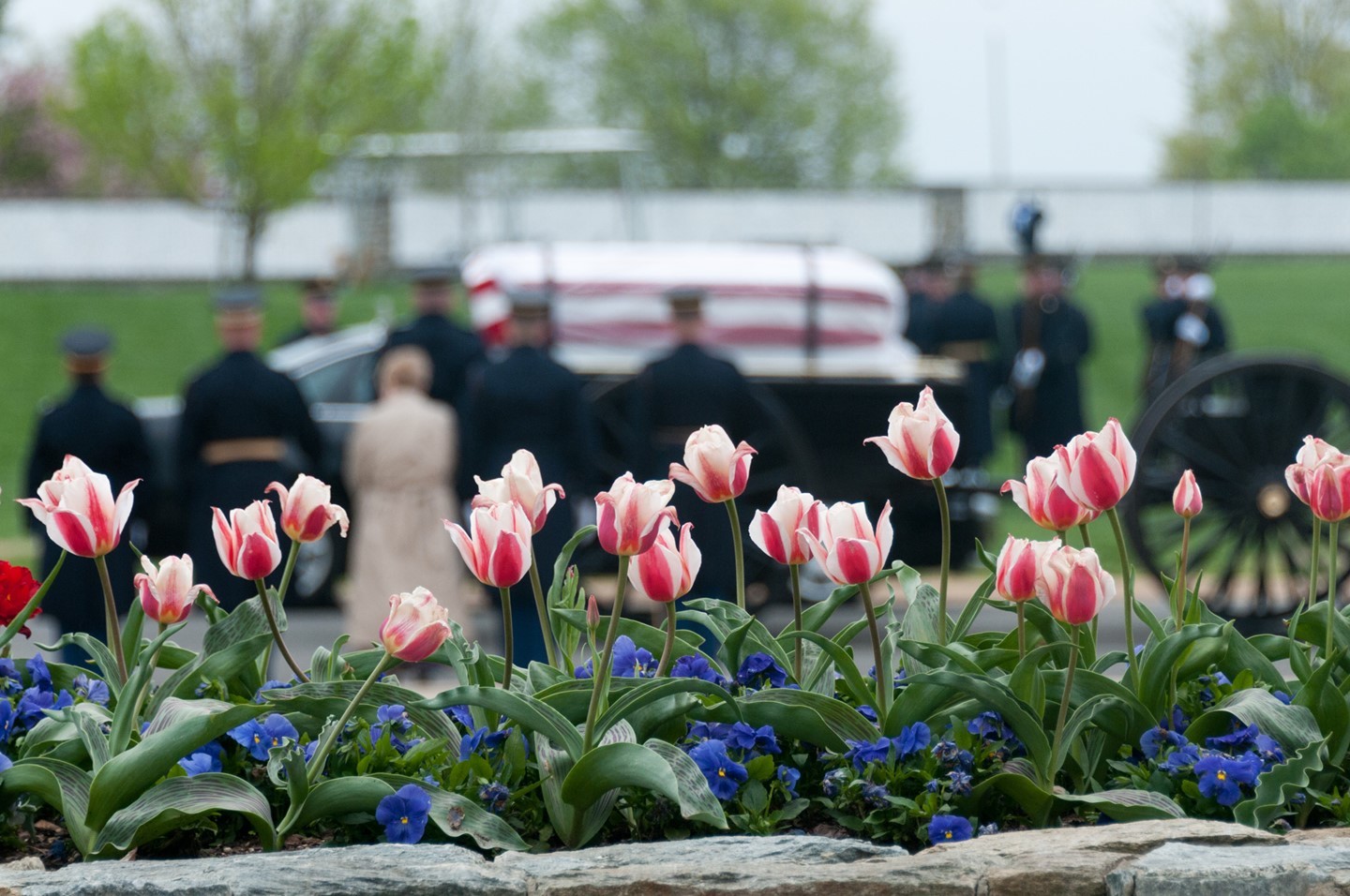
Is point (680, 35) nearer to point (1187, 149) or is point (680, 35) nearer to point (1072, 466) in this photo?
point (1187, 149)

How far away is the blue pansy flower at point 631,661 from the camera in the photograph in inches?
107

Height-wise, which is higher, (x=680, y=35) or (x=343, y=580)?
(x=680, y=35)

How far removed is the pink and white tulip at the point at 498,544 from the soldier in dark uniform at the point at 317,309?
8.70 m

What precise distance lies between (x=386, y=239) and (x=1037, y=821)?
27911 millimetres

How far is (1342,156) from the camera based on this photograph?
38.5 m

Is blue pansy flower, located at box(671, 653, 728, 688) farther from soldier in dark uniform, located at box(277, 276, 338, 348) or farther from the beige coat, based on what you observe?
soldier in dark uniform, located at box(277, 276, 338, 348)

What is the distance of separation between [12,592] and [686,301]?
17.0 feet

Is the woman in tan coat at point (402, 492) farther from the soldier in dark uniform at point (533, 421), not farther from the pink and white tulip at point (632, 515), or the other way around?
the pink and white tulip at point (632, 515)

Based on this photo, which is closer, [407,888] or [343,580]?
[407,888]

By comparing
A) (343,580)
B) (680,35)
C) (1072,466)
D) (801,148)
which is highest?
(680,35)

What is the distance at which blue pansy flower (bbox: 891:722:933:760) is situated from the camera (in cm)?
243

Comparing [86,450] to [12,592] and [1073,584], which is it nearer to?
[12,592]

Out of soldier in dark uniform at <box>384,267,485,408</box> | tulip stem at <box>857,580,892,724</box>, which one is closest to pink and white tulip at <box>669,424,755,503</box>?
tulip stem at <box>857,580,892,724</box>

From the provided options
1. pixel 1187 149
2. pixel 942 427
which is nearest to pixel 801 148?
pixel 1187 149
